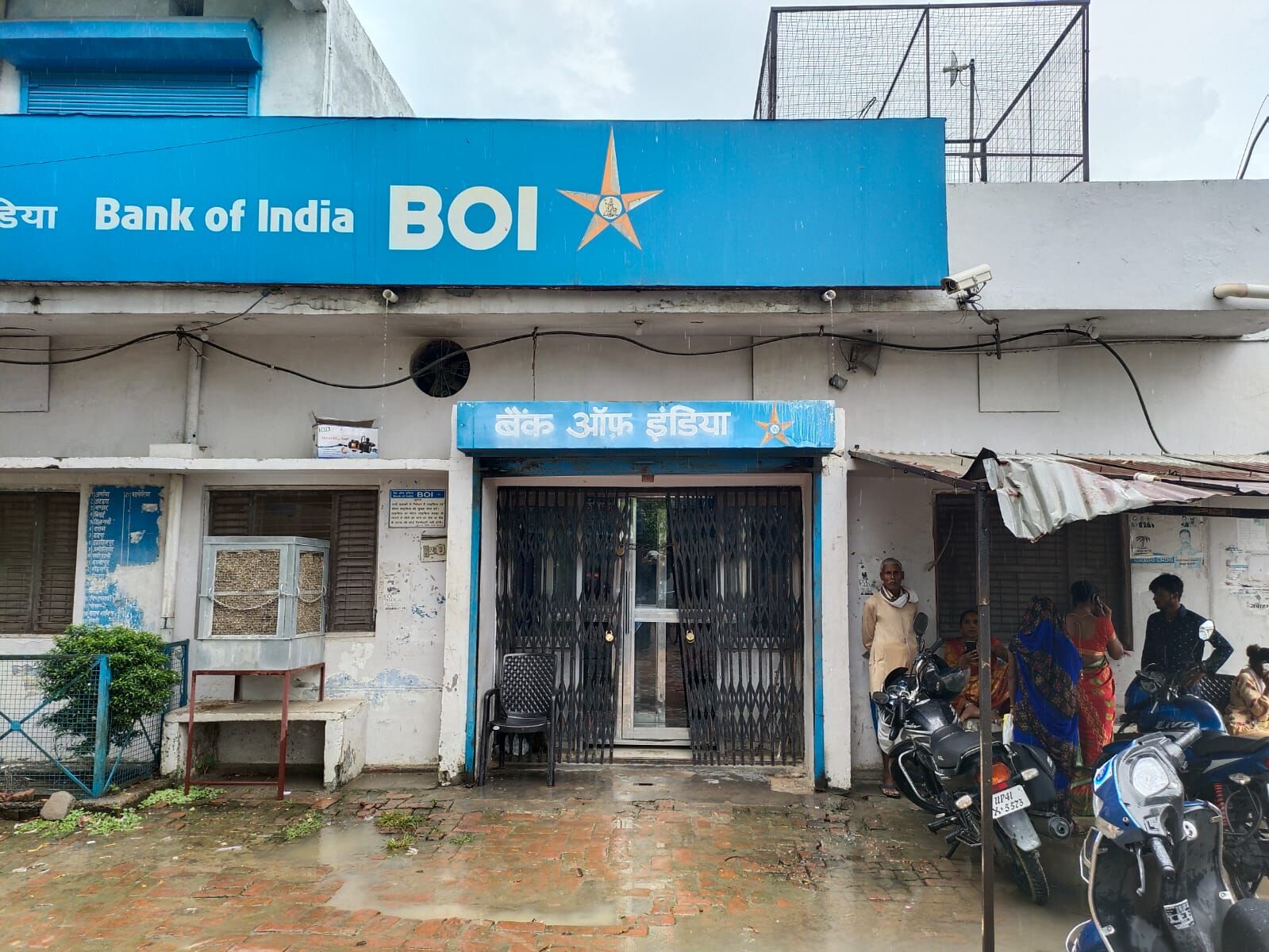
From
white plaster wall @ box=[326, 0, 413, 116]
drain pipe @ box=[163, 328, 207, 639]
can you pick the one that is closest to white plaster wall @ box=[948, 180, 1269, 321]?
white plaster wall @ box=[326, 0, 413, 116]

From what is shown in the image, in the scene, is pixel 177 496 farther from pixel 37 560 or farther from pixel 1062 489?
pixel 1062 489

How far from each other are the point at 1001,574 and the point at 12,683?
28.4 ft

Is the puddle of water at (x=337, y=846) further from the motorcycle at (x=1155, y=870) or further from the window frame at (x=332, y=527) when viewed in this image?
the motorcycle at (x=1155, y=870)

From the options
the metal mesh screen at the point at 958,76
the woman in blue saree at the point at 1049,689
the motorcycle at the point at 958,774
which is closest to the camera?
the motorcycle at the point at 958,774

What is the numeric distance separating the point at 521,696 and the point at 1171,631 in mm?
4919

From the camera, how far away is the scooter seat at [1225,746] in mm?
4125

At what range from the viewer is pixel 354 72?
8.69 metres

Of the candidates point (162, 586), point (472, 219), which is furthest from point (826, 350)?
point (162, 586)

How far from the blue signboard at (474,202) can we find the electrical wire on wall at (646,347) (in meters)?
0.68

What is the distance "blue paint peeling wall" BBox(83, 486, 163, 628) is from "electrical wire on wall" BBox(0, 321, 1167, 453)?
4.18 ft

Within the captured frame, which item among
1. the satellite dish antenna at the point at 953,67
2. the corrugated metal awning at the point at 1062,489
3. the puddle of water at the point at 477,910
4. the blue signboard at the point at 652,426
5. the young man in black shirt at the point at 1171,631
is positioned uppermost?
the satellite dish antenna at the point at 953,67

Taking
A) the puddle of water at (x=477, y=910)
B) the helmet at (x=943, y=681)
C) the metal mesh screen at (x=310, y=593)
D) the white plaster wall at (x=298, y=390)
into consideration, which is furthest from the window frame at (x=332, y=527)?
the helmet at (x=943, y=681)

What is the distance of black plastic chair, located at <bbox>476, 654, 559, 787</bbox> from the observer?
6.67 metres

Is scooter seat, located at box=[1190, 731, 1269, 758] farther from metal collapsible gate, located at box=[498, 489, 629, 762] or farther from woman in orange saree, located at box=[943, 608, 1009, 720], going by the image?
metal collapsible gate, located at box=[498, 489, 629, 762]
